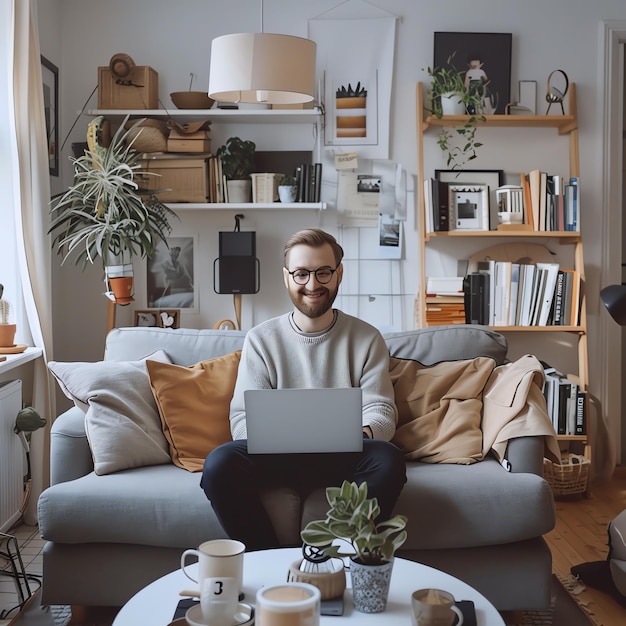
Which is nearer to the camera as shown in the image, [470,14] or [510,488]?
[510,488]

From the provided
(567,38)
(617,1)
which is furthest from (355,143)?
(617,1)

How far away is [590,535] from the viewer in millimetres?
3455

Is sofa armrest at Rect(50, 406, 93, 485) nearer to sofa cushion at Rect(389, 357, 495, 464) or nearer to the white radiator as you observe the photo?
the white radiator

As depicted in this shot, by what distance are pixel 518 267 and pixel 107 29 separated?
7.51 ft

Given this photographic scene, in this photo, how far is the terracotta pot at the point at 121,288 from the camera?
3.80 meters


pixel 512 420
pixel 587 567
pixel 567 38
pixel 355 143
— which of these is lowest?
pixel 587 567

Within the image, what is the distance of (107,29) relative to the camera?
4.22 m

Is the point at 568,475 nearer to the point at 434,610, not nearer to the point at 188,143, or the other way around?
the point at 188,143

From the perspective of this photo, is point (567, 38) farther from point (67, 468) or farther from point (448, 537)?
point (67, 468)

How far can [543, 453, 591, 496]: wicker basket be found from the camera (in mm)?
3902

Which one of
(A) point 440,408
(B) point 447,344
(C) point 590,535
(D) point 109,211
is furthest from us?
(D) point 109,211

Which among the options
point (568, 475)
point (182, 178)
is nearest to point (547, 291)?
point (568, 475)

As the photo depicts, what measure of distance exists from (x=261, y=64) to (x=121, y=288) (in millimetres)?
1413

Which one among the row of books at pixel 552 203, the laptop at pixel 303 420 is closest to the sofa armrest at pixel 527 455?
the laptop at pixel 303 420
